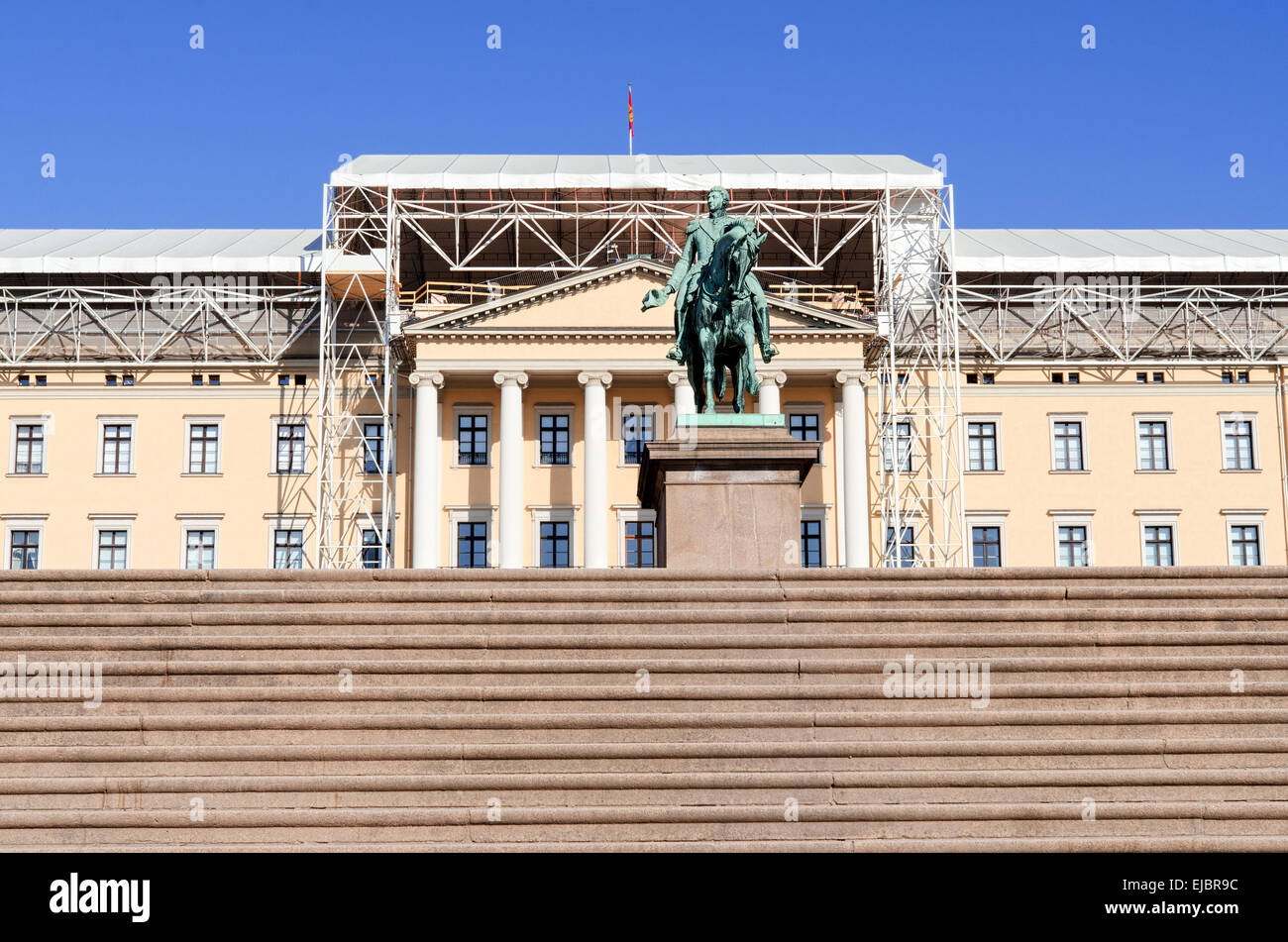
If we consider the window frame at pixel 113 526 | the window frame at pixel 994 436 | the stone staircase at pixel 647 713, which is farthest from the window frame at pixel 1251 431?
the stone staircase at pixel 647 713

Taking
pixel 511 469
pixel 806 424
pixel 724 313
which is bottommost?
pixel 724 313

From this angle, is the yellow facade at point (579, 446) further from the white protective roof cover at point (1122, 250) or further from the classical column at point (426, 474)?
the white protective roof cover at point (1122, 250)

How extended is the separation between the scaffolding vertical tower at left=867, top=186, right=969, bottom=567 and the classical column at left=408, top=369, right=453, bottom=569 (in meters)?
12.1

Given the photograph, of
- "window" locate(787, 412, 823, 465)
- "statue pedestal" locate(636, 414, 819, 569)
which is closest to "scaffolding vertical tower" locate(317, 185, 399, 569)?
"window" locate(787, 412, 823, 465)

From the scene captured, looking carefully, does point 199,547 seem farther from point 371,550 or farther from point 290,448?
point 371,550

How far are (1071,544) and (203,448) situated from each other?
24.7m

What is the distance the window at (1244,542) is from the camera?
45906mm

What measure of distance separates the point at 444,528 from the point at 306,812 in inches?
1252

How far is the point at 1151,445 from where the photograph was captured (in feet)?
154

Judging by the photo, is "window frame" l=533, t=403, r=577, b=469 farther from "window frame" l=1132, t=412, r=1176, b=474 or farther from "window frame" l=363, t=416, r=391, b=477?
"window frame" l=1132, t=412, r=1176, b=474

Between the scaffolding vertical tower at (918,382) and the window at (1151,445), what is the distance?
5.42 metres

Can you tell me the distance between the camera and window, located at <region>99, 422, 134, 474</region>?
45.7 m

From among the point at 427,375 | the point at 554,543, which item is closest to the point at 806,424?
the point at 554,543

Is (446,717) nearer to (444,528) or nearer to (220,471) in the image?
(444,528)
